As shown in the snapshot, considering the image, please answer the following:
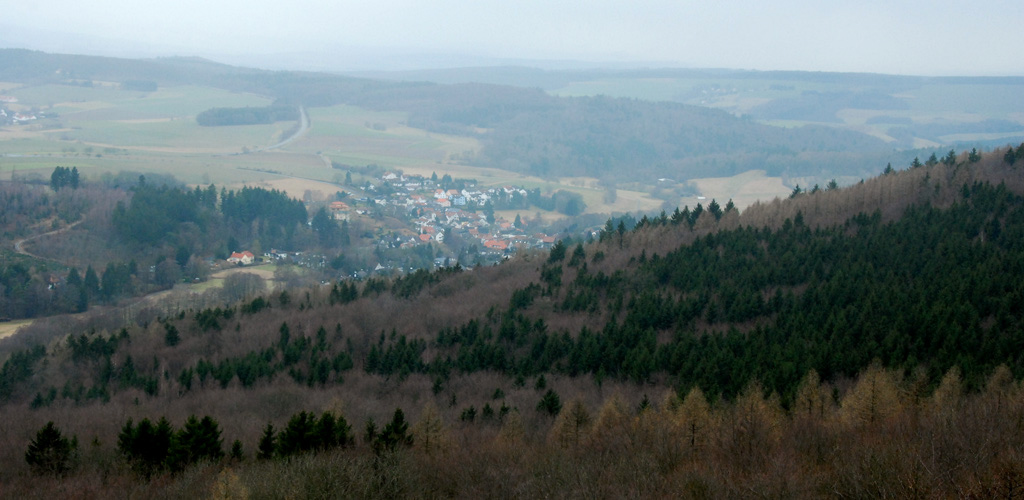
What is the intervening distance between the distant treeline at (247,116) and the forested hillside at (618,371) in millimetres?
111619

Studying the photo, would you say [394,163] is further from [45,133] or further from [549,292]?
[549,292]

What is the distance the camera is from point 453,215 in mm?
114938

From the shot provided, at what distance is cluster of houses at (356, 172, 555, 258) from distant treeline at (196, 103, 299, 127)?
52.3 meters

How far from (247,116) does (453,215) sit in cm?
8302

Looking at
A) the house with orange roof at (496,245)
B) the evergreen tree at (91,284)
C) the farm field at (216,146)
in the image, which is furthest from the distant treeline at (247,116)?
the evergreen tree at (91,284)

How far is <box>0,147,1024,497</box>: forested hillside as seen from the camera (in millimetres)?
19328

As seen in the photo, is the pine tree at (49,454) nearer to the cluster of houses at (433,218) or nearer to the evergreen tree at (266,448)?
the evergreen tree at (266,448)

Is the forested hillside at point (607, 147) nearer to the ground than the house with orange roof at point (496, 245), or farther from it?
farther from it

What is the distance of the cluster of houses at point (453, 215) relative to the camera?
10181cm

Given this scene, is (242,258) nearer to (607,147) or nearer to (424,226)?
(424,226)

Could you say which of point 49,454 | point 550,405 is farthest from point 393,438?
point 49,454

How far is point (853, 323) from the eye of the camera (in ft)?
121

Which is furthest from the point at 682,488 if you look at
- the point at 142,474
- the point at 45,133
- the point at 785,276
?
the point at 45,133

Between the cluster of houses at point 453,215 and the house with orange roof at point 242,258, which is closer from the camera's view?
the house with orange roof at point 242,258
